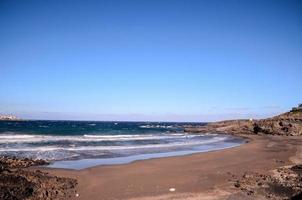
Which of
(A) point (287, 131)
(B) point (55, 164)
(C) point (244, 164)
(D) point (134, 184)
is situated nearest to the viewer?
(D) point (134, 184)

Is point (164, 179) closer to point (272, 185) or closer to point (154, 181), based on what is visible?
point (154, 181)

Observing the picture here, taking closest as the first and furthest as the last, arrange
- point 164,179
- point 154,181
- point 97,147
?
point 154,181, point 164,179, point 97,147

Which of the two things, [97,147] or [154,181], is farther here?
[97,147]

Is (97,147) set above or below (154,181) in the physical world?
above

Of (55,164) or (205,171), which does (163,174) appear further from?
(55,164)

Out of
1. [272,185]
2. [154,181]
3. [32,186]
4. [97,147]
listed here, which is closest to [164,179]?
[154,181]

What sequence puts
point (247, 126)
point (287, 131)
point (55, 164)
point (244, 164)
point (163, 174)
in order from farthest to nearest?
point (247, 126)
point (287, 131)
point (244, 164)
point (55, 164)
point (163, 174)

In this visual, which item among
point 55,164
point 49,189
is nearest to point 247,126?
point 55,164

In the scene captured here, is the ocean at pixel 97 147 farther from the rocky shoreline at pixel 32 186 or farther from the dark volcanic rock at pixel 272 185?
the dark volcanic rock at pixel 272 185

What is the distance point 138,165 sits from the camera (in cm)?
1828

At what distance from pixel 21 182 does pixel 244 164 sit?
12.5 m

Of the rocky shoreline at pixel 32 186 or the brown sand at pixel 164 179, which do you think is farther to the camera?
the brown sand at pixel 164 179

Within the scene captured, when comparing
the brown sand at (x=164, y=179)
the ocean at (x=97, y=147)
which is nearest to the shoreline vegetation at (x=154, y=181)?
the brown sand at (x=164, y=179)

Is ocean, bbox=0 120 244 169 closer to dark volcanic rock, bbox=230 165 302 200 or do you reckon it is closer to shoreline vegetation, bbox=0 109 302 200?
shoreline vegetation, bbox=0 109 302 200
